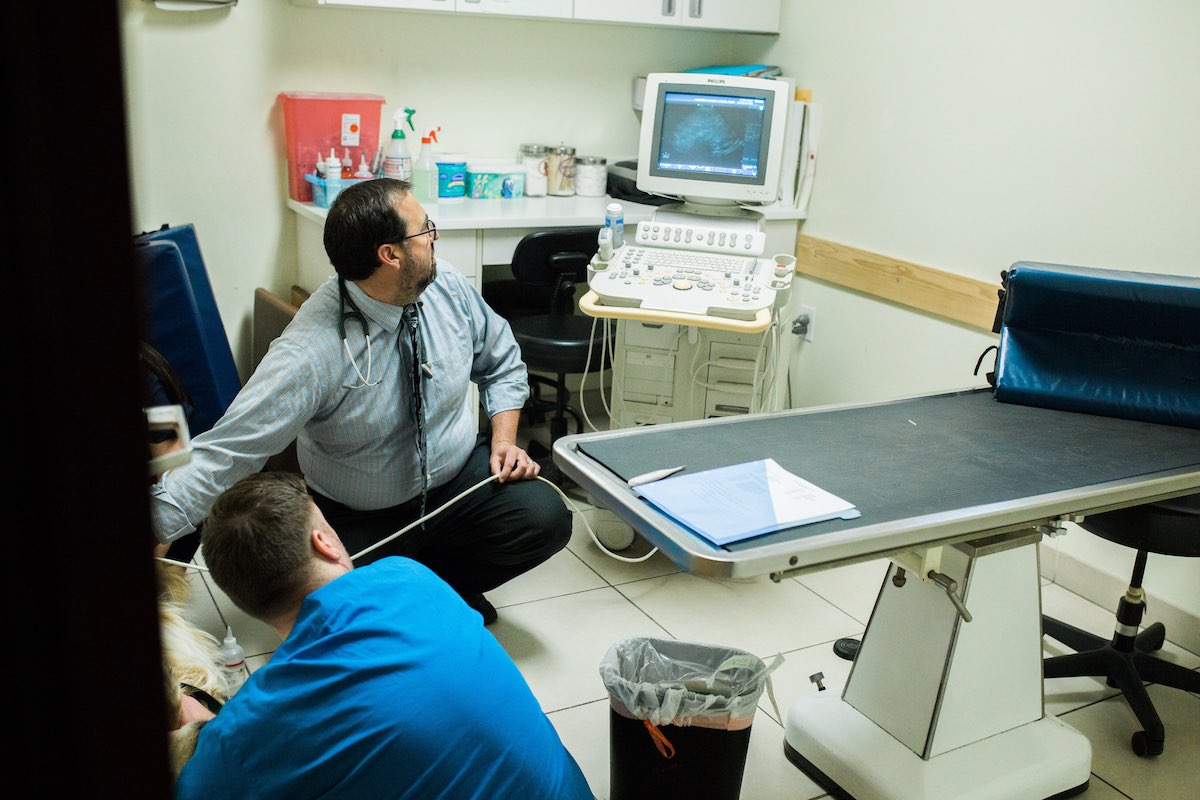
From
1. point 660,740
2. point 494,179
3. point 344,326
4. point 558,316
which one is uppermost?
point 494,179

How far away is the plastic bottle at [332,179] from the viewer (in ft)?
11.1

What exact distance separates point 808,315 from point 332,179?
5.87 ft

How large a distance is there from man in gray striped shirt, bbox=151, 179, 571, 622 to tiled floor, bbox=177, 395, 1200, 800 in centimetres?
24

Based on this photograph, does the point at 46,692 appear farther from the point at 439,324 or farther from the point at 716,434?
the point at 439,324

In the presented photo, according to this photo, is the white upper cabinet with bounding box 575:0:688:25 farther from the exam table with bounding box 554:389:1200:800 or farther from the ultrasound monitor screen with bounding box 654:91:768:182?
the exam table with bounding box 554:389:1200:800

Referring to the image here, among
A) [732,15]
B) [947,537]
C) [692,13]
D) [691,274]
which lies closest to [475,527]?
[691,274]

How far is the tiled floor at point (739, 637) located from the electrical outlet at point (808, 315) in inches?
43.9

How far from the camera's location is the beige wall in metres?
2.72

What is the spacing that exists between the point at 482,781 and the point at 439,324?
140 centimetres

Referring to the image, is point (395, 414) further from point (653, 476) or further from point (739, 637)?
point (739, 637)

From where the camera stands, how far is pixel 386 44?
145 inches

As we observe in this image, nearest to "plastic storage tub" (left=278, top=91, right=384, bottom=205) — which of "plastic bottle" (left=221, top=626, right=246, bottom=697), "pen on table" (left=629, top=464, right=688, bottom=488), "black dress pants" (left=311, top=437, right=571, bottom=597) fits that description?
"black dress pants" (left=311, top=437, right=571, bottom=597)

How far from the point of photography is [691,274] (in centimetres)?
303

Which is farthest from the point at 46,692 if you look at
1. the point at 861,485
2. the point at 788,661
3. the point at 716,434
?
the point at 788,661
